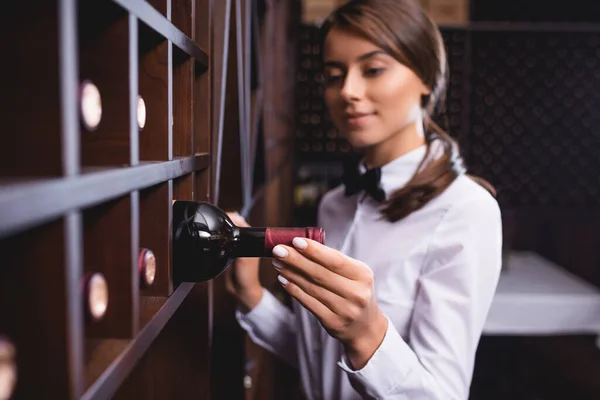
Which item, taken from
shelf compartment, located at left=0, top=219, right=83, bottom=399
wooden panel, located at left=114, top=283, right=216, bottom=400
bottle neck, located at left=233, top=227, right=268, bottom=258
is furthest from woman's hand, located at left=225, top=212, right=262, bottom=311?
shelf compartment, located at left=0, top=219, right=83, bottom=399

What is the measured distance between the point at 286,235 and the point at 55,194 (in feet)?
1.25

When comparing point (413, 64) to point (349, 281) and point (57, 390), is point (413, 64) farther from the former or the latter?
point (57, 390)

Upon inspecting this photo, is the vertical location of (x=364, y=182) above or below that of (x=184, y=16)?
below

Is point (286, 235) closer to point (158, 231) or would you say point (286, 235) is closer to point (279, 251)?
point (279, 251)

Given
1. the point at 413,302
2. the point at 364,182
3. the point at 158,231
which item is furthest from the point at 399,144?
the point at 158,231

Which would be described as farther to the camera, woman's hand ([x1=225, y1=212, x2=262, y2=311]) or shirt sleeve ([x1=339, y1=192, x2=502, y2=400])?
woman's hand ([x1=225, y1=212, x2=262, y2=311])

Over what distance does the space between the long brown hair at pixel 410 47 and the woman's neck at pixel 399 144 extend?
5cm

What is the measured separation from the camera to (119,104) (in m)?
0.52

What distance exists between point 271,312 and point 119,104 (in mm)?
933

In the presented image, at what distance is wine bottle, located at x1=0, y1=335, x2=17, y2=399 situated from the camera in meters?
0.36

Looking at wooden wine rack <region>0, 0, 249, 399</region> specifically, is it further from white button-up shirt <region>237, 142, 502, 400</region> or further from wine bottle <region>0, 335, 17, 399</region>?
white button-up shirt <region>237, 142, 502, 400</region>

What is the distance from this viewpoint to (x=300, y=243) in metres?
0.70

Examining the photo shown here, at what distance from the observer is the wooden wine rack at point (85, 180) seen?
36cm

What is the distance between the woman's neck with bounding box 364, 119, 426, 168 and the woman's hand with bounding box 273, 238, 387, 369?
546mm
